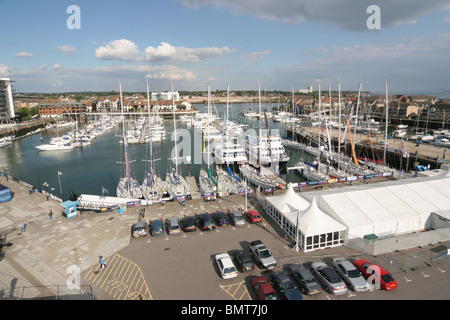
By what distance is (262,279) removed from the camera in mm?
11391

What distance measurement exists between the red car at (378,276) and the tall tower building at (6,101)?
10045cm

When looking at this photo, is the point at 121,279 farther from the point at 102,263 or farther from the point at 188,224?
the point at 188,224

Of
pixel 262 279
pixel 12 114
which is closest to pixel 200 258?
pixel 262 279

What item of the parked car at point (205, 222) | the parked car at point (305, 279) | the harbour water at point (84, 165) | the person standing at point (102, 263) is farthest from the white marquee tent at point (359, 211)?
the harbour water at point (84, 165)

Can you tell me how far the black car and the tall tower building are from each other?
91532 millimetres

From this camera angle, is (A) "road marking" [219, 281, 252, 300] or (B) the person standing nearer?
(A) "road marking" [219, 281, 252, 300]

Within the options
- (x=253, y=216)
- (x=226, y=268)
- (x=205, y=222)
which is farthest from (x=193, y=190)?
(x=226, y=268)

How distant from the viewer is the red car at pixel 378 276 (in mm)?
11241

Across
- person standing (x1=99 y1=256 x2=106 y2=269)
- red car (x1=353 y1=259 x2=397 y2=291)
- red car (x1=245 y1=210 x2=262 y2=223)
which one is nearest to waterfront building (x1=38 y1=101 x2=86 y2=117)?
person standing (x1=99 y1=256 x2=106 y2=269)

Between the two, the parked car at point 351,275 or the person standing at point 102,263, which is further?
the person standing at point 102,263

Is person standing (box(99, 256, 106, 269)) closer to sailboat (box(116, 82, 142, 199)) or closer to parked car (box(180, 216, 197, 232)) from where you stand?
parked car (box(180, 216, 197, 232))

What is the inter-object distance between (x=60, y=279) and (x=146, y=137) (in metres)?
51.9

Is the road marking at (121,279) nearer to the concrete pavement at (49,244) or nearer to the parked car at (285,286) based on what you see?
the concrete pavement at (49,244)

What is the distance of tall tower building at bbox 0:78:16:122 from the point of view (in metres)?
81.3
